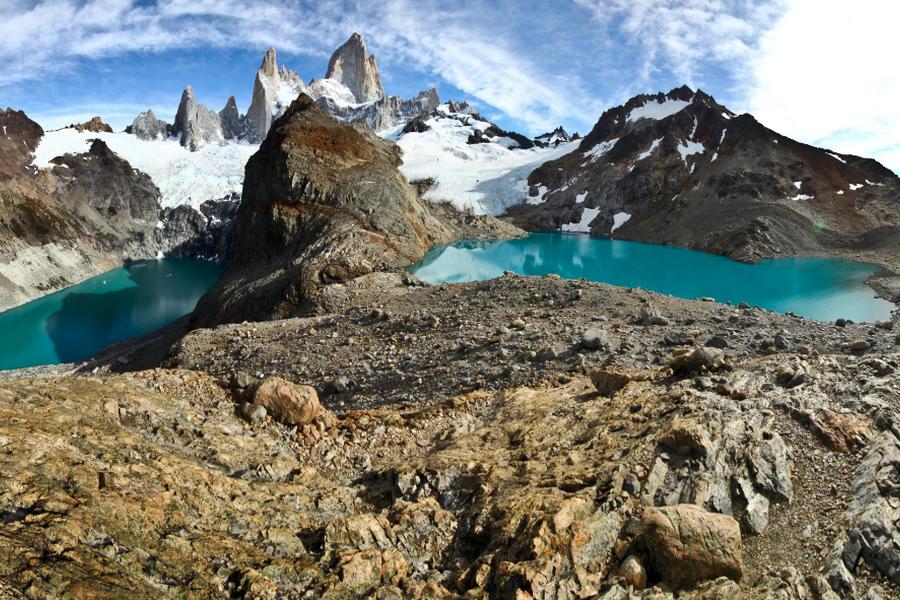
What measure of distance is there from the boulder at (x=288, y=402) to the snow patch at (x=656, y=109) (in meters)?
153

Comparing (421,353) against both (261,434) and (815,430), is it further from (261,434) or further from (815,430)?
(815,430)

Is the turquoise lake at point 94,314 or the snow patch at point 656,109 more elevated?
the snow patch at point 656,109

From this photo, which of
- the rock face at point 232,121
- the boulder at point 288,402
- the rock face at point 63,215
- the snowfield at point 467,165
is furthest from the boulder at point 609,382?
the rock face at point 232,121

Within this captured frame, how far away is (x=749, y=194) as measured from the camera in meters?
90.6

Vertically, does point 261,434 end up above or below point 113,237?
above

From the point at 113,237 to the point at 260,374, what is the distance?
106519 mm

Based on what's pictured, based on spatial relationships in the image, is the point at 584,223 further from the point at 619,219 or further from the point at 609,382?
the point at 609,382

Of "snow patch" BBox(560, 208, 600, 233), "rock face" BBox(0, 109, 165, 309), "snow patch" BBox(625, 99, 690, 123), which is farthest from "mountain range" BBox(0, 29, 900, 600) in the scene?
"snow patch" BBox(625, 99, 690, 123)

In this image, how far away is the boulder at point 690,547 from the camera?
6.16 m

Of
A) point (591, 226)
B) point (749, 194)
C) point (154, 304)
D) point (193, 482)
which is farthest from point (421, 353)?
point (591, 226)

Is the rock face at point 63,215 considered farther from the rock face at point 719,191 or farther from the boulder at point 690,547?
the rock face at point 719,191

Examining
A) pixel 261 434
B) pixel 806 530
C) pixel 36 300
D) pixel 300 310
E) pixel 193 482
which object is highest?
pixel 806 530

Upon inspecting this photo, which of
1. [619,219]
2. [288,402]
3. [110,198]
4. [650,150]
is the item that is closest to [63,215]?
[110,198]

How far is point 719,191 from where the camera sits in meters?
96.1
